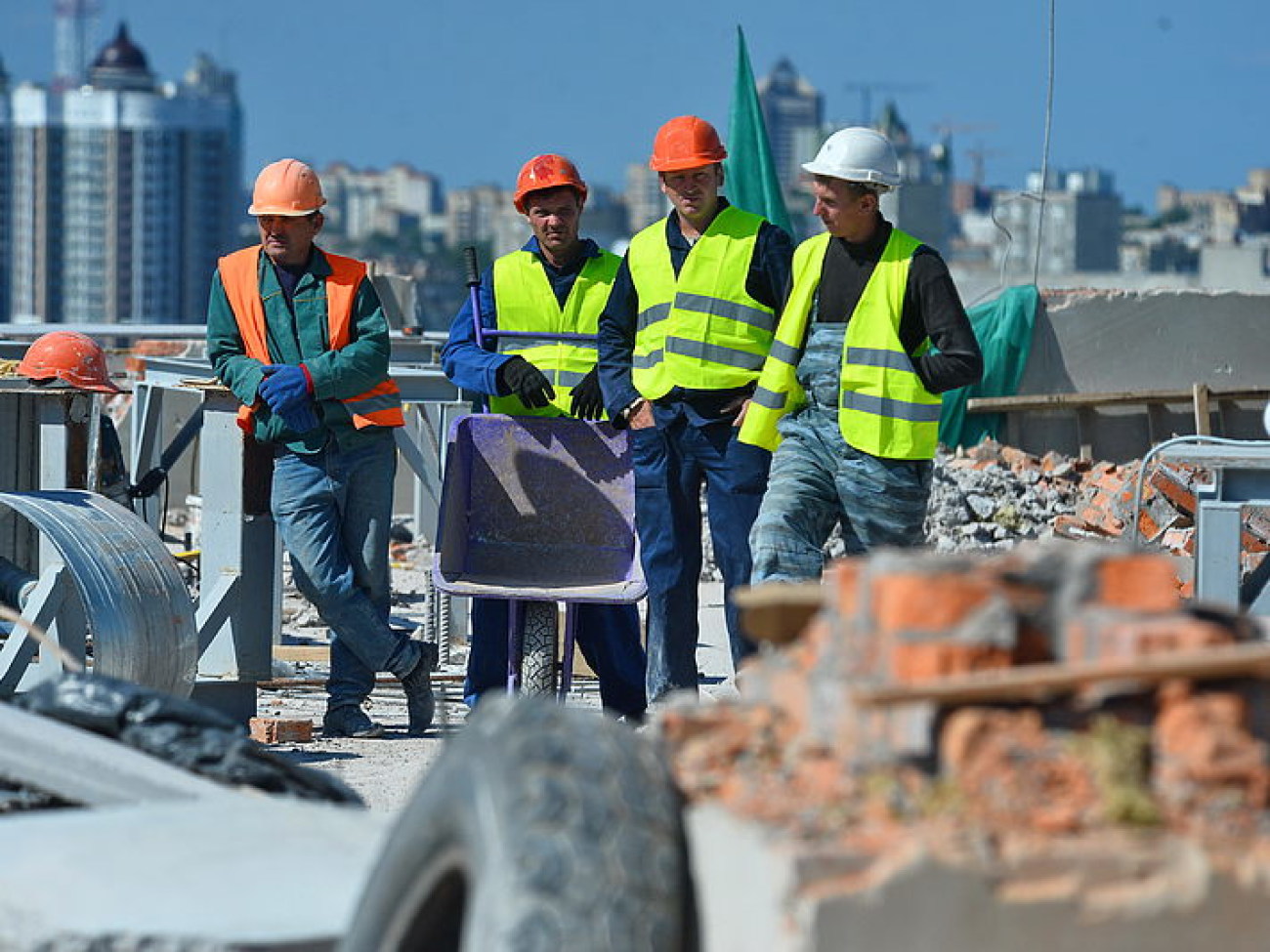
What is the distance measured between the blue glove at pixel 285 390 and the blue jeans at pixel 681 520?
115cm

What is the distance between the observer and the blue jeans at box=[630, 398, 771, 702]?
760cm

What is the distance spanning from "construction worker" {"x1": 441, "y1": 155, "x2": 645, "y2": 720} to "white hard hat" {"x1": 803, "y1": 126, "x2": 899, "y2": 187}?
1.34 meters

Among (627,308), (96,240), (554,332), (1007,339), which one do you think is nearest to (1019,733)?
(627,308)

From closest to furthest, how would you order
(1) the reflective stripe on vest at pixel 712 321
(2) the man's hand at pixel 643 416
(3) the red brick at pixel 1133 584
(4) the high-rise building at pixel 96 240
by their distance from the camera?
(3) the red brick at pixel 1133 584 → (1) the reflective stripe on vest at pixel 712 321 → (2) the man's hand at pixel 643 416 → (4) the high-rise building at pixel 96 240

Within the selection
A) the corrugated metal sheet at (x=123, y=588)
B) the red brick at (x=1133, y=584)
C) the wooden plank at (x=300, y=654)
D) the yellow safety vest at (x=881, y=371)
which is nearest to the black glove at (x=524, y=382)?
the yellow safety vest at (x=881, y=371)

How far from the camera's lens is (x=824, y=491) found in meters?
7.12

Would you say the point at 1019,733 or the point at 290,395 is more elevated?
the point at 290,395

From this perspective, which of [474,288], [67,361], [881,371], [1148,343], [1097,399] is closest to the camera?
[881,371]

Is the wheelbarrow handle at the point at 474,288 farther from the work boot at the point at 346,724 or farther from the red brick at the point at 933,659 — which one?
the red brick at the point at 933,659

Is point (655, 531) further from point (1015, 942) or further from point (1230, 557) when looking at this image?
point (1015, 942)

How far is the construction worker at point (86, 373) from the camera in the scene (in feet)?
30.5

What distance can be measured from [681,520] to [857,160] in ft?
4.59

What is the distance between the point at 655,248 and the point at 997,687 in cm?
497

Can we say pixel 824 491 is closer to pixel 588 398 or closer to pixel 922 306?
pixel 922 306
